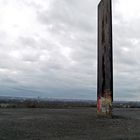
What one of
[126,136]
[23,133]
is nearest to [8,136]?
[23,133]

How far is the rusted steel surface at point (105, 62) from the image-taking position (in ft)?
74.2

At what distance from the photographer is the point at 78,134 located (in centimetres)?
1322

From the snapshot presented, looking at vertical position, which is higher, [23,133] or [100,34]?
[100,34]

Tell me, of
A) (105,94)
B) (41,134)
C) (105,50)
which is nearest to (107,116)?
(105,94)

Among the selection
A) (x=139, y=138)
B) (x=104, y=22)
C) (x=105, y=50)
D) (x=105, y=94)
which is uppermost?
(x=104, y=22)

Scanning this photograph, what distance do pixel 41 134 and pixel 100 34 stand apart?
1279 cm

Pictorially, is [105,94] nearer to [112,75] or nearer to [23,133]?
[112,75]

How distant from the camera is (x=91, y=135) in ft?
42.6

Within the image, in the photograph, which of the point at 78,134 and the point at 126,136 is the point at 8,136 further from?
the point at 126,136

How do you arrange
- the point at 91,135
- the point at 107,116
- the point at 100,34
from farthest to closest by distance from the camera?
the point at 100,34 → the point at 107,116 → the point at 91,135

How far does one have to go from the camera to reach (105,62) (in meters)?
22.9

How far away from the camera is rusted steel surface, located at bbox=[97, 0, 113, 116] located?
2262 centimetres

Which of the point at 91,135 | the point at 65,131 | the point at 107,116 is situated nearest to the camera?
the point at 91,135

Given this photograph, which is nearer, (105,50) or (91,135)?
(91,135)
